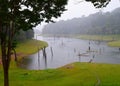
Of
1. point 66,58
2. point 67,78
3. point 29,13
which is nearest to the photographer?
point 29,13

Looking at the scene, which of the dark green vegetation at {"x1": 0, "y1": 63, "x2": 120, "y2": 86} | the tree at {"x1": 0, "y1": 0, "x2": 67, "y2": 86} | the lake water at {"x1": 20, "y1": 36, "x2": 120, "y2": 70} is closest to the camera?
the tree at {"x1": 0, "y1": 0, "x2": 67, "y2": 86}

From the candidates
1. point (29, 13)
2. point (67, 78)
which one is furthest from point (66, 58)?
point (29, 13)

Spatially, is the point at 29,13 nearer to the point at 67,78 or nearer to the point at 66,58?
the point at 67,78

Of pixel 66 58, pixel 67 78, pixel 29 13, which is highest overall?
pixel 29 13

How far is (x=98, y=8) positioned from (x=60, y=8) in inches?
160

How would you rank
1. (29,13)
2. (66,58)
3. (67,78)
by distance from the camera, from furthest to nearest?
(66,58) < (67,78) < (29,13)

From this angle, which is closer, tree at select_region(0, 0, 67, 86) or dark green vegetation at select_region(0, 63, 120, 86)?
tree at select_region(0, 0, 67, 86)

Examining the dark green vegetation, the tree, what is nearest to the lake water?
the dark green vegetation

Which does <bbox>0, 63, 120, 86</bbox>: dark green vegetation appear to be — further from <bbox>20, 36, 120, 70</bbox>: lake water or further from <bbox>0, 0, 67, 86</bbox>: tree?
<bbox>20, 36, 120, 70</bbox>: lake water

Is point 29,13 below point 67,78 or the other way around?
the other way around

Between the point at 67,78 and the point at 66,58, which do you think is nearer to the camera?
the point at 67,78

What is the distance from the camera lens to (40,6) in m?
21.3

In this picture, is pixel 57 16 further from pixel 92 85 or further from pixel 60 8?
pixel 92 85

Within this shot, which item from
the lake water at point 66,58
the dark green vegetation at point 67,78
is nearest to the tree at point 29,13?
the dark green vegetation at point 67,78
